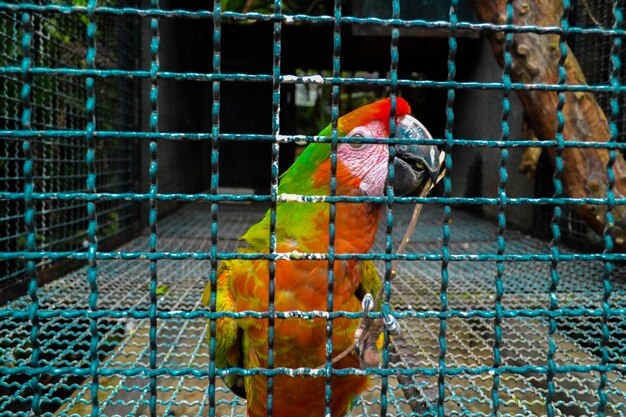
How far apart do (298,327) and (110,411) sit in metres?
1.04

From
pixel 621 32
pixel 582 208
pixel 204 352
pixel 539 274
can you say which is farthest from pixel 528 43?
pixel 204 352

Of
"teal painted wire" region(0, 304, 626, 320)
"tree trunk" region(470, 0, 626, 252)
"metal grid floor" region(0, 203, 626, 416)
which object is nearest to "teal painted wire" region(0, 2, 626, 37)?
"teal painted wire" region(0, 304, 626, 320)

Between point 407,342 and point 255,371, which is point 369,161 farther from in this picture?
point 407,342

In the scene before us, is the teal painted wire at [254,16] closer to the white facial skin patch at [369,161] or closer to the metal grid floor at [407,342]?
the white facial skin patch at [369,161]

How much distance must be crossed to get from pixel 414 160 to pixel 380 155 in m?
0.11

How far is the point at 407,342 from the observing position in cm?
254

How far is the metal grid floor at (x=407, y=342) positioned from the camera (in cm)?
188

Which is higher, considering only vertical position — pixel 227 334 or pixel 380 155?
pixel 380 155

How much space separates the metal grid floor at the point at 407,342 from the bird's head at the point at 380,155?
0.51 metres

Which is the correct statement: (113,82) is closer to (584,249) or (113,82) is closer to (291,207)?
(291,207)

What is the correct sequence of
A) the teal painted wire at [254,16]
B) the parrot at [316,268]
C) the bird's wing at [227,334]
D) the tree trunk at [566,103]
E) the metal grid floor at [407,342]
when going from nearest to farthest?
the teal painted wire at [254,16]
the parrot at [316,268]
the bird's wing at [227,334]
the metal grid floor at [407,342]
the tree trunk at [566,103]

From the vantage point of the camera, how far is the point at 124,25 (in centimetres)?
372

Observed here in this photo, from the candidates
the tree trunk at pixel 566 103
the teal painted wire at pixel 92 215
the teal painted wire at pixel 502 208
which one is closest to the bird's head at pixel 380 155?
the teal painted wire at pixel 502 208

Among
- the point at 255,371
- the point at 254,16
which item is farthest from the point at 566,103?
the point at 255,371
